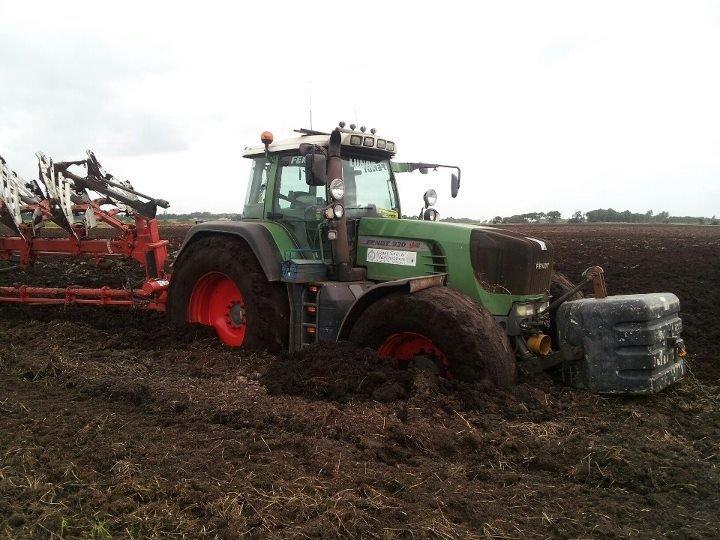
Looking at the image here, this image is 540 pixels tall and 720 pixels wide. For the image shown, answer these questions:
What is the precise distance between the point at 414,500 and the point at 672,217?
191 feet

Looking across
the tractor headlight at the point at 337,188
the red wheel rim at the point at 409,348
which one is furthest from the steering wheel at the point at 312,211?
the red wheel rim at the point at 409,348

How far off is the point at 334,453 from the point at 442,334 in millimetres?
1527

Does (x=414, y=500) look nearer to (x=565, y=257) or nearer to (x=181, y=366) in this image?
(x=181, y=366)

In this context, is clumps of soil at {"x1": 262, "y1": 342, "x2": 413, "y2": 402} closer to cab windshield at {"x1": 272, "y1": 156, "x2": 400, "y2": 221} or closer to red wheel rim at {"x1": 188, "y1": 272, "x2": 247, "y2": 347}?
red wheel rim at {"x1": 188, "y1": 272, "x2": 247, "y2": 347}

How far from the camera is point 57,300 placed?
8.34m

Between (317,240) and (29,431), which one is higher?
(317,240)

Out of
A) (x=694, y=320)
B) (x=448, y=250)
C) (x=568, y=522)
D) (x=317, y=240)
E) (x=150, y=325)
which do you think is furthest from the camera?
(x=694, y=320)

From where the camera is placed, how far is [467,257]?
19.0 ft

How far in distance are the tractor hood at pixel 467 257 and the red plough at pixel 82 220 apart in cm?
321

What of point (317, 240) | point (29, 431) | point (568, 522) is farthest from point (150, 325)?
point (568, 522)

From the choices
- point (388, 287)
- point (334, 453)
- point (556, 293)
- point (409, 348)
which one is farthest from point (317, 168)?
point (556, 293)

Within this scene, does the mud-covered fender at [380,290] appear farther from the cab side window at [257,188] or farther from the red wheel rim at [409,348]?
the cab side window at [257,188]

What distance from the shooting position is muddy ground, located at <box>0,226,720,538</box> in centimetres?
316

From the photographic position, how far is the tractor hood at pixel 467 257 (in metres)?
5.74
